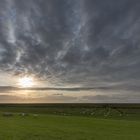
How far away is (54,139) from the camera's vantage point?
23969 millimetres

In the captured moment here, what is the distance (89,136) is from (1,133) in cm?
875

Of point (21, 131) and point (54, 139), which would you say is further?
point (21, 131)

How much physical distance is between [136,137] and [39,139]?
994 cm

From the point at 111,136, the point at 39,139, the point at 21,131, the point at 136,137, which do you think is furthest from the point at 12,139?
the point at 136,137

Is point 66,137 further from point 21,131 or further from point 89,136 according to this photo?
point 21,131

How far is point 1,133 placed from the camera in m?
26.1

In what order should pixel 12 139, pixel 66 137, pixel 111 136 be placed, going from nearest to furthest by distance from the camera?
pixel 12 139 → pixel 66 137 → pixel 111 136

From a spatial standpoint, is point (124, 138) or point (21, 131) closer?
point (124, 138)

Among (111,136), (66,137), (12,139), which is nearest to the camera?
(12,139)

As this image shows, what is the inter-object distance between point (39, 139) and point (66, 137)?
2807 mm

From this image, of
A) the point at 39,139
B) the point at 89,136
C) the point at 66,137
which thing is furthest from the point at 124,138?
the point at 39,139

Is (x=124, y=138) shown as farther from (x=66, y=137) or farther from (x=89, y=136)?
(x=66, y=137)

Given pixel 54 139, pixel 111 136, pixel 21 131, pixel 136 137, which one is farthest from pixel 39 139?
pixel 136 137

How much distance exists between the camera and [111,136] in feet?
87.7
